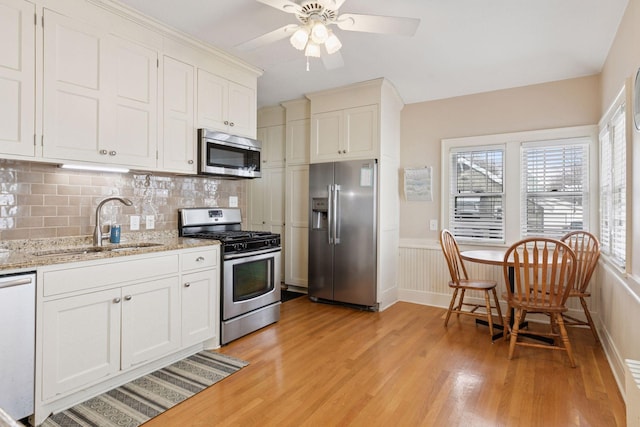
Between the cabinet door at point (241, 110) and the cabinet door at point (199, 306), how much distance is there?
4.58 ft

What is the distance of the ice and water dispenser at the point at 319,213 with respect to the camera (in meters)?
4.22

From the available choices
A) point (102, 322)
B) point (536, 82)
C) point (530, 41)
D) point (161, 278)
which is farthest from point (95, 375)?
point (536, 82)

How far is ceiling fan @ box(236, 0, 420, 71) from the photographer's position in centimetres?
203

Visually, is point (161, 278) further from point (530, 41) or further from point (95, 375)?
point (530, 41)

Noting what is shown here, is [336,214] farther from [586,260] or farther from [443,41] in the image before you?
[586,260]

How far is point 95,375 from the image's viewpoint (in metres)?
2.10

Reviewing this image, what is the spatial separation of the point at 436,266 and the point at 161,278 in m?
3.02

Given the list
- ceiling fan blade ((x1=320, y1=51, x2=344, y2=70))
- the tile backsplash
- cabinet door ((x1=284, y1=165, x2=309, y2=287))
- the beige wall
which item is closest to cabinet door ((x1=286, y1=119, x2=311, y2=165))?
cabinet door ((x1=284, y1=165, x2=309, y2=287))

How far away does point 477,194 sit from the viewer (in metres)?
4.06

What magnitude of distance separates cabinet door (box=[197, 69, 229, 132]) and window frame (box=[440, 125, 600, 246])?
250 cm

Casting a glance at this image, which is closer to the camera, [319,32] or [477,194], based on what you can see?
[319,32]

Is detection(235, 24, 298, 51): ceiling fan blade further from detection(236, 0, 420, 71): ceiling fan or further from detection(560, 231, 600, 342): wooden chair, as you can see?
detection(560, 231, 600, 342): wooden chair

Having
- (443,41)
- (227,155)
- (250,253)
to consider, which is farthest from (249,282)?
(443,41)

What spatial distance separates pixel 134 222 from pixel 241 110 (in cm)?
141
